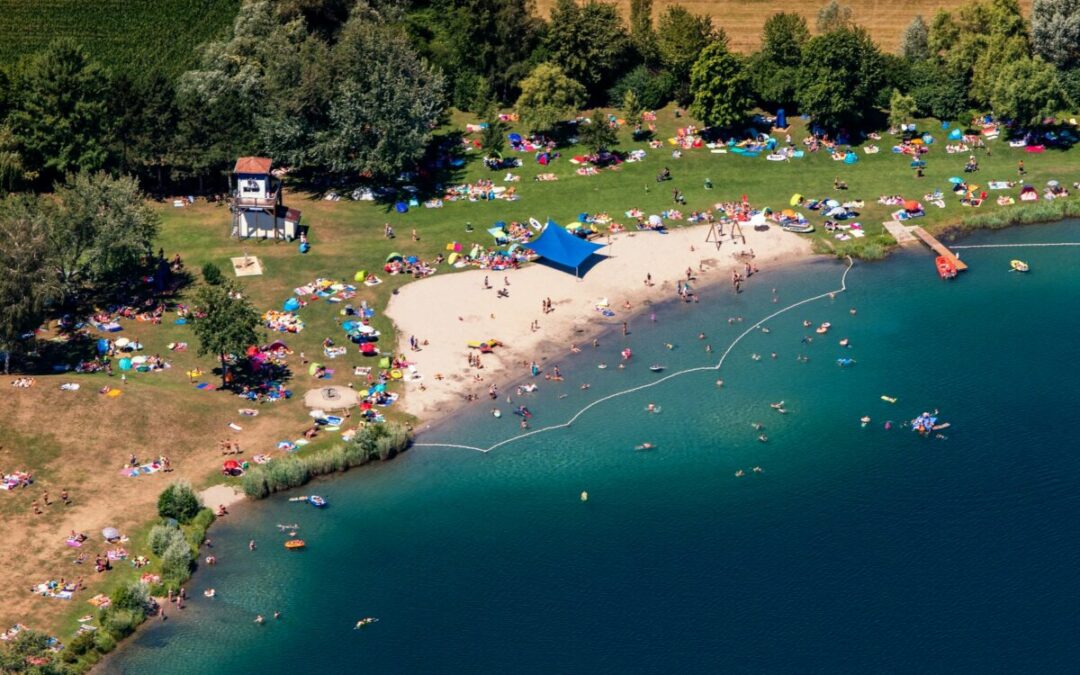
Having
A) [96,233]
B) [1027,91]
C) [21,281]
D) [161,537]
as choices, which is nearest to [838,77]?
[1027,91]

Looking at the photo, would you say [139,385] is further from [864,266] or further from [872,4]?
[872,4]

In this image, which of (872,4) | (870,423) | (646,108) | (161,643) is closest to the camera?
(161,643)

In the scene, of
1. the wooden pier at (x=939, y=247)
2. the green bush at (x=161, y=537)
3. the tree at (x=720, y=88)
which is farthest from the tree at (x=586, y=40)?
the green bush at (x=161, y=537)

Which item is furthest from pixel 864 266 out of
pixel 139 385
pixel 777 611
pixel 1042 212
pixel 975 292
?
pixel 139 385

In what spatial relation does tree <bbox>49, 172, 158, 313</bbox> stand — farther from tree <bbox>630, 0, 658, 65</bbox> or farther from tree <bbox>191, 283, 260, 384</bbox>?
tree <bbox>630, 0, 658, 65</bbox>

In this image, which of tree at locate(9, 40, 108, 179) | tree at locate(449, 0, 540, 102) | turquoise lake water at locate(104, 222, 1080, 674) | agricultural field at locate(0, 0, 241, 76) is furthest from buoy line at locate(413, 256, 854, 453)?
agricultural field at locate(0, 0, 241, 76)
